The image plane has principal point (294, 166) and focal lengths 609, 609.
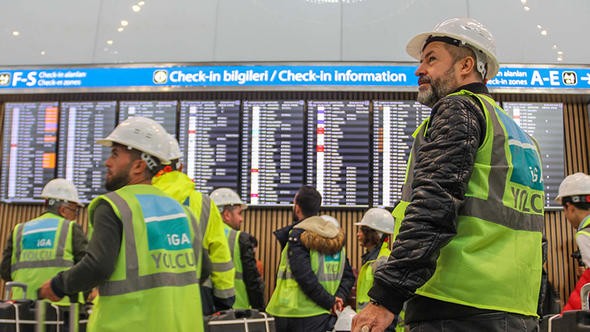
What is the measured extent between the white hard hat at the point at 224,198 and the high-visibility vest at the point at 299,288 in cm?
150

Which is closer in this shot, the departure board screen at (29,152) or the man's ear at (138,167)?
the man's ear at (138,167)

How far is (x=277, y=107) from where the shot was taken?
795 centimetres

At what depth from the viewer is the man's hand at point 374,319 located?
78.6 inches

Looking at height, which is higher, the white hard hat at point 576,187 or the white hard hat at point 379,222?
the white hard hat at point 576,187

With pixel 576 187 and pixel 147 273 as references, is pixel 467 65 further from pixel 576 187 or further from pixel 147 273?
pixel 576 187

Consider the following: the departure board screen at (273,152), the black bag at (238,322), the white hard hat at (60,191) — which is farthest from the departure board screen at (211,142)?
the black bag at (238,322)

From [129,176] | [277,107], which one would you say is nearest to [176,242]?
[129,176]

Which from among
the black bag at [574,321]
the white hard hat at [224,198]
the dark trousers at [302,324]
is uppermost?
the white hard hat at [224,198]

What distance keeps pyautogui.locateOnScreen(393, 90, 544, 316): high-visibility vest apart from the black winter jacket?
0.06 metres

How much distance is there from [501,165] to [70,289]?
6.71 feet

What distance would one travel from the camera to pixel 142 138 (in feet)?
10.9

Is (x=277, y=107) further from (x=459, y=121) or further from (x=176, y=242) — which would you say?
(x=459, y=121)

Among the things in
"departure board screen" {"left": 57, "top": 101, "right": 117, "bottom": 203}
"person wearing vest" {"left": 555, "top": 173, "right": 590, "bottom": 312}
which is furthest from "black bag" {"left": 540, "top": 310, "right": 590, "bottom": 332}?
"departure board screen" {"left": 57, "top": 101, "right": 117, "bottom": 203}

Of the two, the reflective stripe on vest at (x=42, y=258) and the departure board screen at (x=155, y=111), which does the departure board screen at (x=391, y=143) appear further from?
the reflective stripe on vest at (x=42, y=258)
